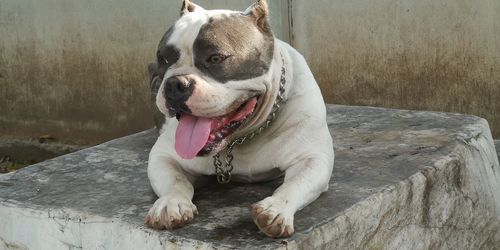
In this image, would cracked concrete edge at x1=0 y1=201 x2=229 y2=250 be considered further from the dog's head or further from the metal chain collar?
the metal chain collar

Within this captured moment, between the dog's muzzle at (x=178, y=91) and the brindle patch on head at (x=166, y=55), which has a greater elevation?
the brindle patch on head at (x=166, y=55)

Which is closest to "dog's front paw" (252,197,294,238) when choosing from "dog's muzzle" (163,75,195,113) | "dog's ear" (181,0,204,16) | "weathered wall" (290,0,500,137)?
"dog's muzzle" (163,75,195,113)

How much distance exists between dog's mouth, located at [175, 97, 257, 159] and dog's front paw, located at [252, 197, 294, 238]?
315mm

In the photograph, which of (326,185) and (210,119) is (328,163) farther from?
(210,119)

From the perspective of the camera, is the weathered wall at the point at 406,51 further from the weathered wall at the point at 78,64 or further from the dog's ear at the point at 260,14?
the dog's ear at the point at 260,14

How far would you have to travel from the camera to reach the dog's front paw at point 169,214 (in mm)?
3314

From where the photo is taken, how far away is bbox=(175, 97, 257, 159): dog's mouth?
10.9 feet

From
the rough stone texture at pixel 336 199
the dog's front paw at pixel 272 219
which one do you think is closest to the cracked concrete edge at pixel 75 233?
the rough stone texture at pixel 336 199

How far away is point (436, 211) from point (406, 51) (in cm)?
221

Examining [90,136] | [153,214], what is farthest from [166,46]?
[90,136]

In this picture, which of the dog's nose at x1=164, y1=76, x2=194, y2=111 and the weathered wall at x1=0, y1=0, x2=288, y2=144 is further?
the weathered wall at x1=0, y1=0, x2=288, y2=144

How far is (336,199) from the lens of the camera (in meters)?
3.63

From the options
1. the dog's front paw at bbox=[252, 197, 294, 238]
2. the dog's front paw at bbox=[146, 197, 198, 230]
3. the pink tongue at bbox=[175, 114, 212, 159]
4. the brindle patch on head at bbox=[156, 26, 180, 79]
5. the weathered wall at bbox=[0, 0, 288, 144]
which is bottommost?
the weathered wall at bbox=[0, 0, 288, 144]

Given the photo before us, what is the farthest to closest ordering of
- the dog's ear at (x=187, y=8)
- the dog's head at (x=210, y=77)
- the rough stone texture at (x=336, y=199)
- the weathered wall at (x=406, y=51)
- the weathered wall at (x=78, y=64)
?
the weathered wall at (x=78, y=64), the weathered wall at (x=406, y=51), the dog's ear at (x=187, y=8), the rough stone texture at (x=336, y=199), the dog's head at (x=210, y=77)
